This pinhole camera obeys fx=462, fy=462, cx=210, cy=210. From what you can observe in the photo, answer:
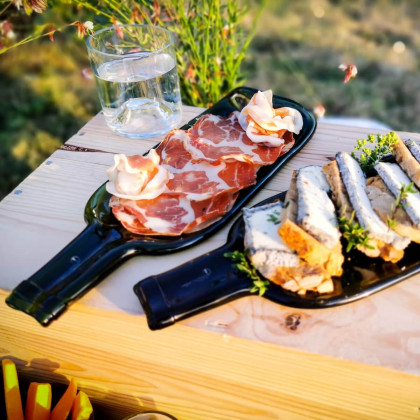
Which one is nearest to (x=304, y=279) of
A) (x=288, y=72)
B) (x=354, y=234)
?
(x=354, y=234)

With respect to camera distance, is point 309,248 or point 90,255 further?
point 90,255

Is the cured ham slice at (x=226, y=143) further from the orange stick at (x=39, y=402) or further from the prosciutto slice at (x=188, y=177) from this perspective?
the orange stick at (x=39, y=402)

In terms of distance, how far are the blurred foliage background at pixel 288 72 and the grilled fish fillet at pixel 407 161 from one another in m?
1.85

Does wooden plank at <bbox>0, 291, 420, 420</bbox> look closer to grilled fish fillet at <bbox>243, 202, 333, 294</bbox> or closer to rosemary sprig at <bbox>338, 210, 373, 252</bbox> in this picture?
grilled fish fillet at <bbox>243, 202, 333, 294</bbox>

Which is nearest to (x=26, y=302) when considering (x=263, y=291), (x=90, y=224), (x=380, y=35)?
(x=90, y=224)

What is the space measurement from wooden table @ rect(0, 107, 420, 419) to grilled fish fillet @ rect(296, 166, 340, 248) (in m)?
0.18

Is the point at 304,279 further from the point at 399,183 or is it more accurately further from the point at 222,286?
the point at 399,183

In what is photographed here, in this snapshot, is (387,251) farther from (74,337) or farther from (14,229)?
(14,229)

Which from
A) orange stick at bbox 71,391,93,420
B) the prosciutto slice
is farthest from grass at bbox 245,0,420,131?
orange stick at bbox 71,391,93,420

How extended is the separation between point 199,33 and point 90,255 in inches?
47.4

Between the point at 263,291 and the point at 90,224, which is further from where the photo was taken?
the point at 90,224

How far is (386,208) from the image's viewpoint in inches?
46.6

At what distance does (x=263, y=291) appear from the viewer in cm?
111

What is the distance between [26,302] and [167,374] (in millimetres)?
447
